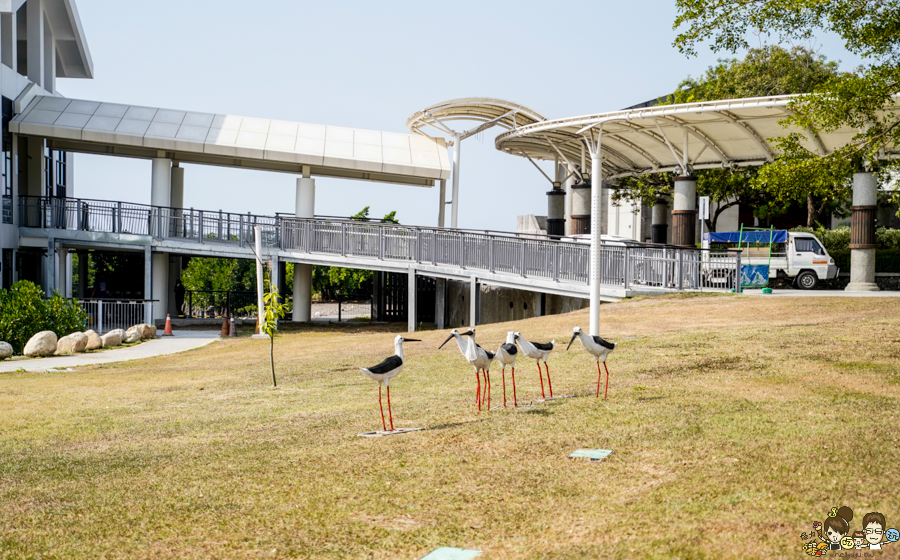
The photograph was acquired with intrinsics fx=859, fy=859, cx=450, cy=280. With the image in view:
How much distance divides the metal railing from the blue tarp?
14.4 ft

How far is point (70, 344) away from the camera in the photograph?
22109 mm

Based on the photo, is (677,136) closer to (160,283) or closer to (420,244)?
(420,244)

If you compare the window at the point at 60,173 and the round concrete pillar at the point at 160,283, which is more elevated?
the window at the point at 60,173

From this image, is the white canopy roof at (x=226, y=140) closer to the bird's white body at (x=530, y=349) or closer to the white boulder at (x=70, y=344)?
the white boulder at (x=70, y=344)

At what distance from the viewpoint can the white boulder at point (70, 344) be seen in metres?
A: 22.0

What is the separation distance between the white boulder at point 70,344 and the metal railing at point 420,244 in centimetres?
815

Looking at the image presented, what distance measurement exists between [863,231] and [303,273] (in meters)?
18.8

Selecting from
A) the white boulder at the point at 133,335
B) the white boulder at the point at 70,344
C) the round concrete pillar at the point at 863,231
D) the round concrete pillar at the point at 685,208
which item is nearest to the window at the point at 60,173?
the white boulder at the point at 133,335

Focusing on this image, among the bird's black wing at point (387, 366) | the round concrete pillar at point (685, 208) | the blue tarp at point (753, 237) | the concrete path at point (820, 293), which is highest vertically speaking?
the round concrete pillar at point (685, 208)

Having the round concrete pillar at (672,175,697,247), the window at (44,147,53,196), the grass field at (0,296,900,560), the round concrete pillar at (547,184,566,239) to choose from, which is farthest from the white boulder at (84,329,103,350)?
the round concrete pillar at (547,184,566,239)

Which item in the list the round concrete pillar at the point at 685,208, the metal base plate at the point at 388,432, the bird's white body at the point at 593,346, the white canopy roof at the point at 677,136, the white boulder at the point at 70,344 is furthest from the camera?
the round concrete pillar at the point at 685,208

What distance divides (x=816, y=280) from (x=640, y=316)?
11.4m

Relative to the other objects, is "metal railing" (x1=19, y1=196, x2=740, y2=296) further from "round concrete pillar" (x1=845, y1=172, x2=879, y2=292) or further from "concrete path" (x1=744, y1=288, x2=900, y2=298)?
"round concrete pillar" (x1=845, y1=172, x2=879, y2=292)

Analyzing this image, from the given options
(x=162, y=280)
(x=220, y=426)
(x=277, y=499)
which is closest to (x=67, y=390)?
(x=220, y=426)
